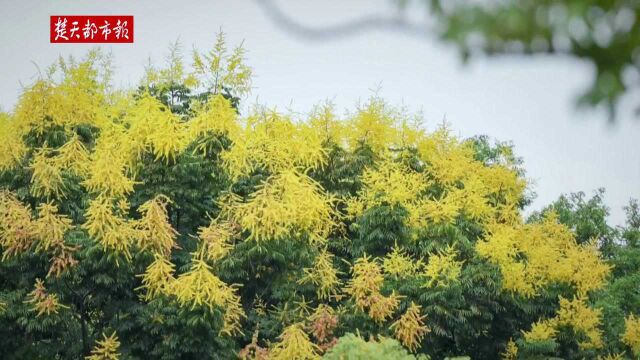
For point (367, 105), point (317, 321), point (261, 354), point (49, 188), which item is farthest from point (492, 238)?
point (49, 188)

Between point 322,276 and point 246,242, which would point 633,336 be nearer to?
point 322,276

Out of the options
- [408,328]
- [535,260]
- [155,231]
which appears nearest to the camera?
[155,231]

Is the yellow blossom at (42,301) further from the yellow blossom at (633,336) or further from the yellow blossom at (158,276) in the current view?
the yellow blossom at (633,336)

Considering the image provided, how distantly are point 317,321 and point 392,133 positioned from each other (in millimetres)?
5859

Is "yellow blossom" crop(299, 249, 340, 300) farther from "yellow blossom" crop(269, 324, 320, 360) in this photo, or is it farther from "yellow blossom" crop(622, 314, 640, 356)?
"yellow blossom" crop(622, 314, 640, 356)

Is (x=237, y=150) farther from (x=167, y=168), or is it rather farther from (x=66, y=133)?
(x=66, y=133)

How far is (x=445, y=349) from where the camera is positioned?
52.0 ft

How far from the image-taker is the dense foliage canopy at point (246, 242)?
1146cm

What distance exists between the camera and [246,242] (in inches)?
468

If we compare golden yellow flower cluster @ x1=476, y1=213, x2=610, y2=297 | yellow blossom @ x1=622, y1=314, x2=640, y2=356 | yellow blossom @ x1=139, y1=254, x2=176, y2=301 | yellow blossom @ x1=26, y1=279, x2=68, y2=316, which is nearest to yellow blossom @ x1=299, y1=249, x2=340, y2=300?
yellow blossom @ x1=139, y1=254, x2=176, y2=301
